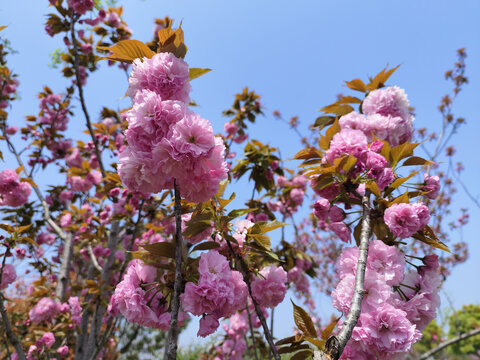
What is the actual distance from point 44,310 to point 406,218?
11.8 feet

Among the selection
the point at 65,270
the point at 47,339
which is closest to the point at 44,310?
the point at 47,339

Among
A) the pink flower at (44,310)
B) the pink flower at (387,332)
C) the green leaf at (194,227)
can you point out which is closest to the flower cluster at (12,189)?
the pink flower at (44,310)

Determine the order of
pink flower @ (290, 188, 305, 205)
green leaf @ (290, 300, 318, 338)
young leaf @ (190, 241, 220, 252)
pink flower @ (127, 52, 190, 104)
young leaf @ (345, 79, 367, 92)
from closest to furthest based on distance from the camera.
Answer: pink flower @ (127, 52, 190, 104), green leaf @ (290, 300, 318, 338), young leaf @ (190, 241, 220, 252), young leaf @ (345, 79, 367, 92), pink flower @ (290, 188, 305, 205)

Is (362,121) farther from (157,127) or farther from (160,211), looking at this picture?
(160,211)

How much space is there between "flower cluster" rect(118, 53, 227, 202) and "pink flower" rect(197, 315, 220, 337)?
44cm

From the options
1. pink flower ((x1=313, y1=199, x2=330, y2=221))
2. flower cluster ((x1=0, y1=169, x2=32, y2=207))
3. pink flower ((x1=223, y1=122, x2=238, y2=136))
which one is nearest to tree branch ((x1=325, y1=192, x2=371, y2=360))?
pink flower ((x1=313, y1=199, x2=330, y2=221))

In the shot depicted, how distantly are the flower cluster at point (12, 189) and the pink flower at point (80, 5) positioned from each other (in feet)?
7.89

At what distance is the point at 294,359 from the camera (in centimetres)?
114

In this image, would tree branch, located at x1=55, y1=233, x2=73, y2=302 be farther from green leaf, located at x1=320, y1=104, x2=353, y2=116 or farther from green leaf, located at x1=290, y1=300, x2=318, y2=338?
green leaf, located at x1=320, y1=104, x2=353, y2=116

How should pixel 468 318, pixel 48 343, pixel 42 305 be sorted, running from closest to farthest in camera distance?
1. pixel 48 343
2. pixel 42 305
3. pixel 468 318

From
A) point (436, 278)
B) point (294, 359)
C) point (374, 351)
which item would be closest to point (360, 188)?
point (436, 278)

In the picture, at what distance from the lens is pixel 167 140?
2.92ft

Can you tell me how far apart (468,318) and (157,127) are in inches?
1250

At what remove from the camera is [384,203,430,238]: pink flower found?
114cm
